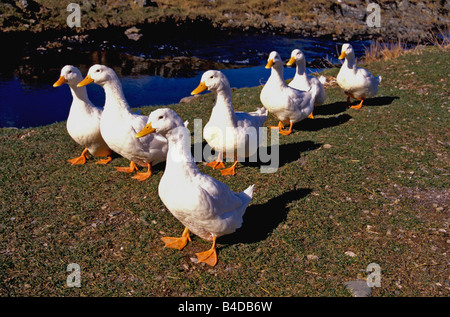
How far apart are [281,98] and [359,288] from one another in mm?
4238

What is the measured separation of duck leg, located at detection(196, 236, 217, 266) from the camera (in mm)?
4453

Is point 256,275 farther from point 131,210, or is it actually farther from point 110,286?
point 131,210

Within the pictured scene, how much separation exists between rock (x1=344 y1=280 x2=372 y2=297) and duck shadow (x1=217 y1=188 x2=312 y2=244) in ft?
3.91

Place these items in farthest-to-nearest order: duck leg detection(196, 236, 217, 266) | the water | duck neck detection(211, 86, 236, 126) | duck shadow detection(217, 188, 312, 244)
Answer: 1. the water
2. duck neck detection(211, 86, 236, 126)
3. duck shadow detection(217, 188, 312, 244)
4. duck leg detection(196, 236, 217, 266)

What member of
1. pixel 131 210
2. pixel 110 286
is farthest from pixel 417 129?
pixel 110 286

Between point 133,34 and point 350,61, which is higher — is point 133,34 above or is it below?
above

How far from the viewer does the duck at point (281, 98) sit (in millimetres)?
7445

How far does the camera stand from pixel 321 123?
8789 mm
